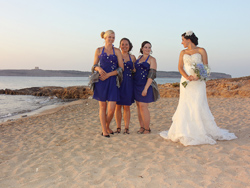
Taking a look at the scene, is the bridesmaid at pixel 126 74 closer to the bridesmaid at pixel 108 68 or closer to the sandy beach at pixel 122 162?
the bridesmaid at pixel 108 68

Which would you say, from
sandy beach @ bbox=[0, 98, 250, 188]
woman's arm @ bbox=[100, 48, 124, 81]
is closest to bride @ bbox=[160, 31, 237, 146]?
sandy beach @ bbox=[0, 98, 250, 188]

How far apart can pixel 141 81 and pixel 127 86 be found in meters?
0.32

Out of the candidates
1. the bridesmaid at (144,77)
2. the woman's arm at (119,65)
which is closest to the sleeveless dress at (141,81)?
the bridesmaid at (144,77)

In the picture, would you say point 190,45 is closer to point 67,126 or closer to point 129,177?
point 129,177

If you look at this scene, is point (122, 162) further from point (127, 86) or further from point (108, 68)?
point (108, 68)

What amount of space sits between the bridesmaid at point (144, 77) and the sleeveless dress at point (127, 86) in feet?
0.37

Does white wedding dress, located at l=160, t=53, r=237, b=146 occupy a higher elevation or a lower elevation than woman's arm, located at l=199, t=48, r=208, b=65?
lower

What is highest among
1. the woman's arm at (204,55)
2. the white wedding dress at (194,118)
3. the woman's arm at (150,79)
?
the woman's arm at (204,55)

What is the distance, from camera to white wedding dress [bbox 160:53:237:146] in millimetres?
4090

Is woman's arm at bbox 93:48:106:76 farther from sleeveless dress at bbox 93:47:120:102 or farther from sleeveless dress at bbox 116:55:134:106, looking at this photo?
sleeveless dress at bbox 116:55:134:106

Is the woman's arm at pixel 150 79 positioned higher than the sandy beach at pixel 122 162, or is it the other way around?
the woman's arm at pixel 150 79

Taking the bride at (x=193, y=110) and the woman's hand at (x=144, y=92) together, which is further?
the woman's hand at (x=144, y=92)

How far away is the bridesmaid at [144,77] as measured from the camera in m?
4.75

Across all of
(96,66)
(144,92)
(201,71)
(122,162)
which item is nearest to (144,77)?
(144,92)
